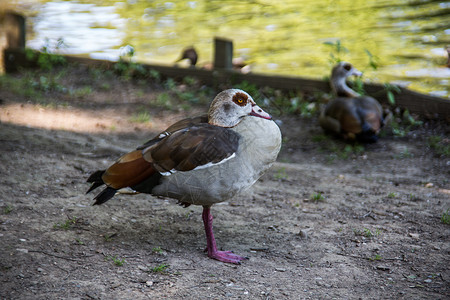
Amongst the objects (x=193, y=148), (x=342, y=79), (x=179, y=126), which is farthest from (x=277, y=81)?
(x=193, y=148)

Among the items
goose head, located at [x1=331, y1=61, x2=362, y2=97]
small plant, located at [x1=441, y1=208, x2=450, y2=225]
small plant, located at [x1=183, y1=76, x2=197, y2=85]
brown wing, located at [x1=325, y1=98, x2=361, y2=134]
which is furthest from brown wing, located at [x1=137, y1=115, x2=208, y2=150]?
small plant, located at [x1=183, y1=76, x2=197, y2=85]

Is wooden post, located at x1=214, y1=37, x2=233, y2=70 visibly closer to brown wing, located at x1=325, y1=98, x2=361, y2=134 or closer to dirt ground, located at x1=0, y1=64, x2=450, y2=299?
brown wing, located at x1=325, y1=98, x2=361, y2=134

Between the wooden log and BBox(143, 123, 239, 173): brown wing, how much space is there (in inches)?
164

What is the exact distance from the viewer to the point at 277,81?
23.9 ft

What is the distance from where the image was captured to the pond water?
28.6ft

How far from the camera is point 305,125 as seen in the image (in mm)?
6547

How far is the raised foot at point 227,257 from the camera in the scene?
10.2 feet

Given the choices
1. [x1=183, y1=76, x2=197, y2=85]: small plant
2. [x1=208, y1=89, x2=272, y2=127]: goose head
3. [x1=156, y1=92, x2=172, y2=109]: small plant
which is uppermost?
[x1=208, y1=89, x2=272, y2=127]: goose head

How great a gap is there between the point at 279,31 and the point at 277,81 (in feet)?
13.0

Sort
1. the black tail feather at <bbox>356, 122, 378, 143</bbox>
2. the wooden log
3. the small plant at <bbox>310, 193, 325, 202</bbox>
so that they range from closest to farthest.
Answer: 1. the small plant at <bbox>310, 193, 325, 202</bbox>
2. the black tail feather at <bbox>356, 122, 378, 143</bbox>
3. the wooden log

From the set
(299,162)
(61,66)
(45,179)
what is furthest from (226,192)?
(61,66)

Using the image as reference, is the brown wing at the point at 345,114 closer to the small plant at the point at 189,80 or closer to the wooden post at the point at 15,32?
the small plant at the point at 189,80

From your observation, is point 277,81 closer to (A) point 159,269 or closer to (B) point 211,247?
(B) point 211,247

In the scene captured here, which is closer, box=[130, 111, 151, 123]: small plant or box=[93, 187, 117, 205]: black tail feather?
box=[93, 187, 117, 205]: black tail feather
